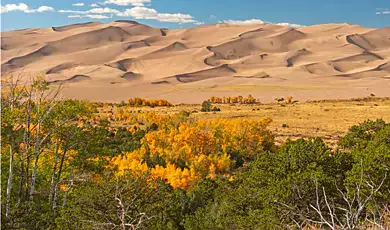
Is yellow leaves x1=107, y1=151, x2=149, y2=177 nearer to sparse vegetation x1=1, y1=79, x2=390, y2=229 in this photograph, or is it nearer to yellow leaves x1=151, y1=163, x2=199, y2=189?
sparse vegetation x1=1, y1=79, x2=390, y2=229

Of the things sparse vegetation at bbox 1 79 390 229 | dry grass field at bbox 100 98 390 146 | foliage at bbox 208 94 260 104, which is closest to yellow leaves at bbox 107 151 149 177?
sparse vegetation at bbox 1 79 390 229

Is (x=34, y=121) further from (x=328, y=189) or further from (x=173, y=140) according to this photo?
(x=173, y=140)

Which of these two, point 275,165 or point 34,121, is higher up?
point 34,121

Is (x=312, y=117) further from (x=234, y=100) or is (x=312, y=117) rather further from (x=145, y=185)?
(x=145, y=185)

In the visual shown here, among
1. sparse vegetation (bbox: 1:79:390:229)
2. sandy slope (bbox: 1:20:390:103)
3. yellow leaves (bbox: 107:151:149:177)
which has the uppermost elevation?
sandy slope (bbox: 1:20:390:103)

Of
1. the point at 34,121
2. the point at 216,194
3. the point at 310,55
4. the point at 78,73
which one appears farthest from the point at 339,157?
the point at 310,55

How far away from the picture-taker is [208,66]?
14475cm

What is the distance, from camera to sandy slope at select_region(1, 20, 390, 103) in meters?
94.3

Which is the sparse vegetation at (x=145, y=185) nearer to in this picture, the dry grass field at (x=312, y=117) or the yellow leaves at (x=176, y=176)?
the yellow leaves at (x=176, y=176)

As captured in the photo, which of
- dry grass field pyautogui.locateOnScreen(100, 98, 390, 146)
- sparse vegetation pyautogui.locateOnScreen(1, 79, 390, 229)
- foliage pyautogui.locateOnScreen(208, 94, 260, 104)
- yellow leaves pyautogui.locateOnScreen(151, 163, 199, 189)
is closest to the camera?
sparse vegetation pyautogui.locateOnScreen(1, 79, 390, 229)

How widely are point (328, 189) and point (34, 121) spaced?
31.9ft

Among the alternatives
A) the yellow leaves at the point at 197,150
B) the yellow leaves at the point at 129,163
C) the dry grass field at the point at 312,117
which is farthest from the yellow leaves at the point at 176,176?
the dry grass field at the point at 312,117

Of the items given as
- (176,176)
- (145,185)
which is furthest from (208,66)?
(145,185)

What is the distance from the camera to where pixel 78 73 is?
133m
